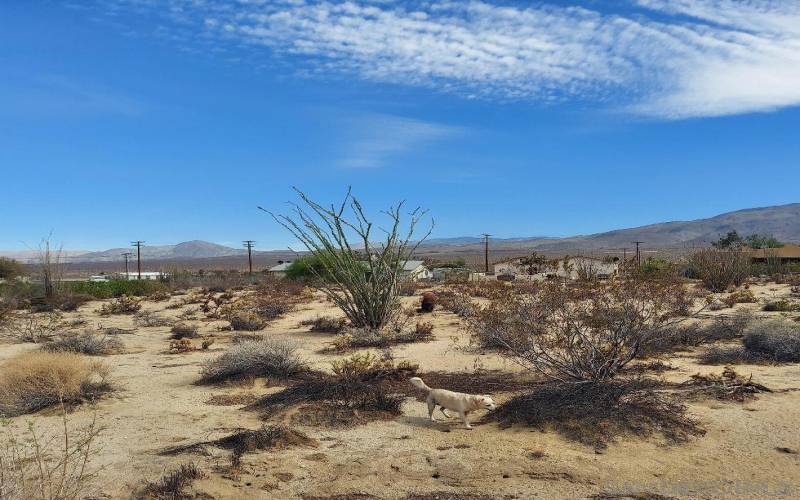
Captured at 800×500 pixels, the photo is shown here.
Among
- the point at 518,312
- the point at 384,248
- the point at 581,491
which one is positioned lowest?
the point at 581,491

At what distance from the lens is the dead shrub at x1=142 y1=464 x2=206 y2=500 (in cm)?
543

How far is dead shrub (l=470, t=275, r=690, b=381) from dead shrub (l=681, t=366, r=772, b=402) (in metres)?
0.78

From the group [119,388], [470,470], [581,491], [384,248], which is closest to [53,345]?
[119,388]

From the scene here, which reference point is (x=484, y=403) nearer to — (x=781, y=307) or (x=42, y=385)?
(x=42, y=385)

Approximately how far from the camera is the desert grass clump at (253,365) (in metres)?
10.2

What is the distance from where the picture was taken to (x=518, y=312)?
862cm

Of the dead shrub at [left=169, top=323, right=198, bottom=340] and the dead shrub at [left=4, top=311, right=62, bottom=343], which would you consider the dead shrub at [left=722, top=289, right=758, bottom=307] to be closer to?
the dead shrub at [left=169, top=323, right=198, bottom=340]

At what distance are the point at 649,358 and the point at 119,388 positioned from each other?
26.3 feet

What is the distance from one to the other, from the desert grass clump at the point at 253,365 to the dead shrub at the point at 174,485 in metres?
4.31

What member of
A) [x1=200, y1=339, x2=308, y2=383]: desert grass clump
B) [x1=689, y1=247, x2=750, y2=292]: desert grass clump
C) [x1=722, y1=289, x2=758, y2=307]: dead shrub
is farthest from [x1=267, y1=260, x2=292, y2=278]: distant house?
[x1=200, y1=339, x2=308, y2=383]: desert grass clump

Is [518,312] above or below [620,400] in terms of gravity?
above

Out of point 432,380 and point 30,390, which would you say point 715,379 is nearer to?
point 432,380

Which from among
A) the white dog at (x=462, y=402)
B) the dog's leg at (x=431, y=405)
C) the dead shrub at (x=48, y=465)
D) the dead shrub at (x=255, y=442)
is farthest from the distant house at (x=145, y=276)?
the white dog at (x=462, y=402)

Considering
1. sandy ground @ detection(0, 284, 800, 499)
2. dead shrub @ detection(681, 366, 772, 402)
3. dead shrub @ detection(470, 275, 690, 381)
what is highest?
dead shrub @ detection(470, 275, 690, 381)
